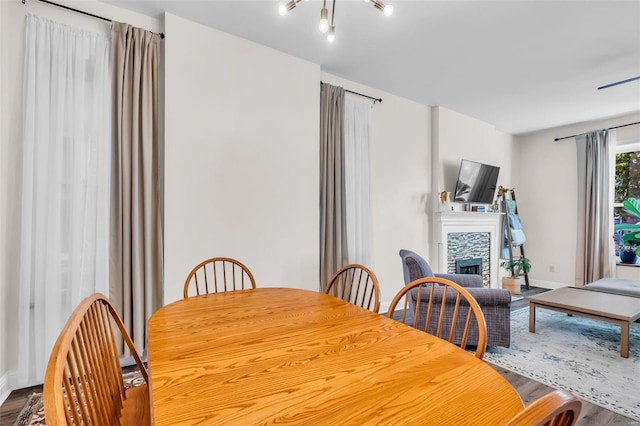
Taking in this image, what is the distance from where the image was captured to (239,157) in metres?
2.74

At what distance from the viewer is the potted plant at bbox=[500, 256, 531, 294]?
499cm

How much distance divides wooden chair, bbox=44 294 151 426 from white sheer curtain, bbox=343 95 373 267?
8.63 ft

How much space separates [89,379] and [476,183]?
505 centimetres

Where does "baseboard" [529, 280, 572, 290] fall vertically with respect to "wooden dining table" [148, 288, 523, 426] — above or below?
below

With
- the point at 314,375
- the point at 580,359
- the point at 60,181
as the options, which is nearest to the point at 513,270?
the point at 580,359

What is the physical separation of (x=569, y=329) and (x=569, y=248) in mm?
2532

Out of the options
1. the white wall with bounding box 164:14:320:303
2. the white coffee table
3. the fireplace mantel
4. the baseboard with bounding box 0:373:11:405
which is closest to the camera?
the baseboard with bounding box 0:373:11:405

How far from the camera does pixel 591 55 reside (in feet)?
9.72

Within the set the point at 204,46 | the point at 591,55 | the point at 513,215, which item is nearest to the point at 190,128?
the point at 204,46

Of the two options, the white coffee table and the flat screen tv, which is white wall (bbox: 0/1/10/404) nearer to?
the white coffee table

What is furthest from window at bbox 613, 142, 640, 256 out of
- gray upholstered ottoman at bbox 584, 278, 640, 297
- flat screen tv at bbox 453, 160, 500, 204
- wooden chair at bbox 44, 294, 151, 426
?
wooden chair at bbox 44, 294, 151, 426

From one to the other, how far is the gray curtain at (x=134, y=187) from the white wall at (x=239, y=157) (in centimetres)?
12

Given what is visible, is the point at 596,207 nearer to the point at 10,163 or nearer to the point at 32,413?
the point at 32,413

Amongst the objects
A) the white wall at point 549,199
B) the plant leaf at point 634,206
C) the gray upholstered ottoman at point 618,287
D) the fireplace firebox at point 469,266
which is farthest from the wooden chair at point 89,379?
the white wall at point 549,199
